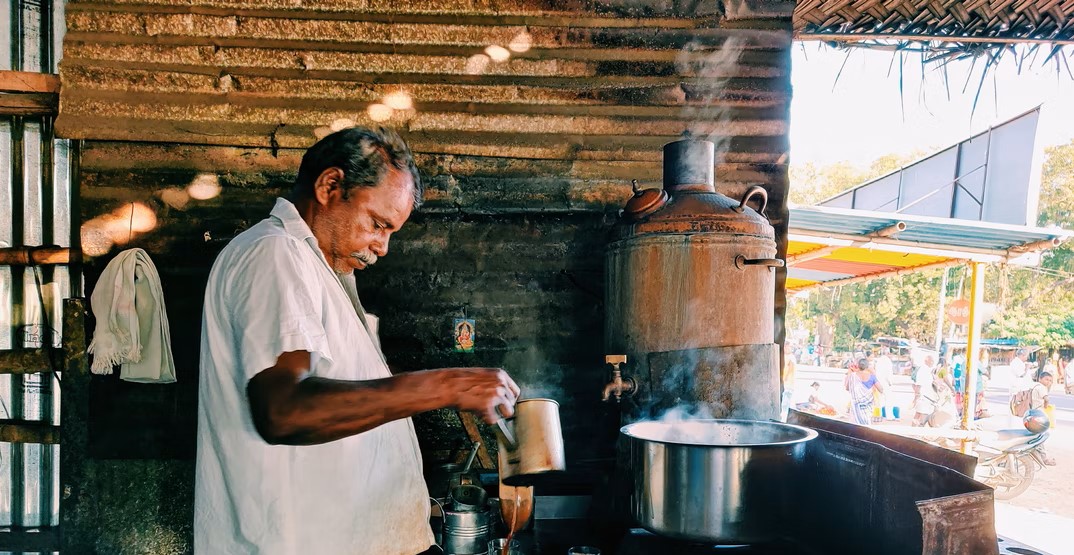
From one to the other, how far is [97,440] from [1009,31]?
6.37 m

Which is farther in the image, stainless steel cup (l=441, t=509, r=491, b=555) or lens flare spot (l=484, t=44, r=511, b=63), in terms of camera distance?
lens flare spot (l=484, t=44, r=511, b=63)

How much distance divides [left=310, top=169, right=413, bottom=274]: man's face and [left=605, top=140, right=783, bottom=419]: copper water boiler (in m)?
1.48

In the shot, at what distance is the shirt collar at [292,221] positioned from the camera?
179 centimetres

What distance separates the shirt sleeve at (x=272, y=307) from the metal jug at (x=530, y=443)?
2.58 ft

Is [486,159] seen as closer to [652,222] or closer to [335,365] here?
[652,222]

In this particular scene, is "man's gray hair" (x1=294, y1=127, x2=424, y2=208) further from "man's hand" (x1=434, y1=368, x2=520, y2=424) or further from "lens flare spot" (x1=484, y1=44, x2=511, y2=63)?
"lens flare spot" (x1=484, y1=44, x2=511, y2=63)

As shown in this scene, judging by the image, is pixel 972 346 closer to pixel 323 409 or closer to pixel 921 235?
pixel 921 235

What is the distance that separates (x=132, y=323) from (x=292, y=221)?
200 cm

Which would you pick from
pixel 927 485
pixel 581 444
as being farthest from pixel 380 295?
pixel 927 485

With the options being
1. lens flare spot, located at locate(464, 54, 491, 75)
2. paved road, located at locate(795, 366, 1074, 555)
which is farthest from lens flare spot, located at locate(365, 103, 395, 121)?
paved road, located at locate(795, 366, 1074, 555)

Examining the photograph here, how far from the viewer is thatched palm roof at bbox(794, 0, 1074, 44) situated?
3977mm

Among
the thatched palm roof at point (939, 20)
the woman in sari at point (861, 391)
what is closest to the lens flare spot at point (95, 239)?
the thatched palm roof at point (939, 20)

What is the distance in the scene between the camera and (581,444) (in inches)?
145

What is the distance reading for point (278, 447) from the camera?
5.52 feet
